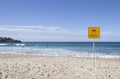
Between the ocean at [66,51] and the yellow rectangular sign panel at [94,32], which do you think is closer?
the yellow rectangular sign panel at [94,32]

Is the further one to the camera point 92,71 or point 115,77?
point 92,71

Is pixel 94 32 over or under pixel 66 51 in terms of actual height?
over

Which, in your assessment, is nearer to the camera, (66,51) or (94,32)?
(94,32)

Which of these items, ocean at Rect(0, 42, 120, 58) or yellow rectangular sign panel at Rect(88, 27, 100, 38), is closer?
yellow rectangular sign panel at Rect(88, 27, 100, 38)

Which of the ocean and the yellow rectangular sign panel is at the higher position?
the yellow rectangular sign panel

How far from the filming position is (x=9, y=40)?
6220 inches

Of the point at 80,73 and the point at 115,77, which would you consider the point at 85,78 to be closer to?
the point at 80,73

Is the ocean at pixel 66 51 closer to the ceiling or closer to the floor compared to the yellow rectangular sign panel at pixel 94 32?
closer to the floor

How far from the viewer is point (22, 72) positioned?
838cm

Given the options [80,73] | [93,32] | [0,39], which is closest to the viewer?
[80,73]

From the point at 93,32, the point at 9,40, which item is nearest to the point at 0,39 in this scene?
the point at 9,40

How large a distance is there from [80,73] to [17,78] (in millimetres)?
2889

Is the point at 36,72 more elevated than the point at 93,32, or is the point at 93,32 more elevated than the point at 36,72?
the point at 93,32

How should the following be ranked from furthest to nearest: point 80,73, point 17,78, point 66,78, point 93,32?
1. point 93,32
2. point 80,73
3. point 66,78
4. point 17,78
